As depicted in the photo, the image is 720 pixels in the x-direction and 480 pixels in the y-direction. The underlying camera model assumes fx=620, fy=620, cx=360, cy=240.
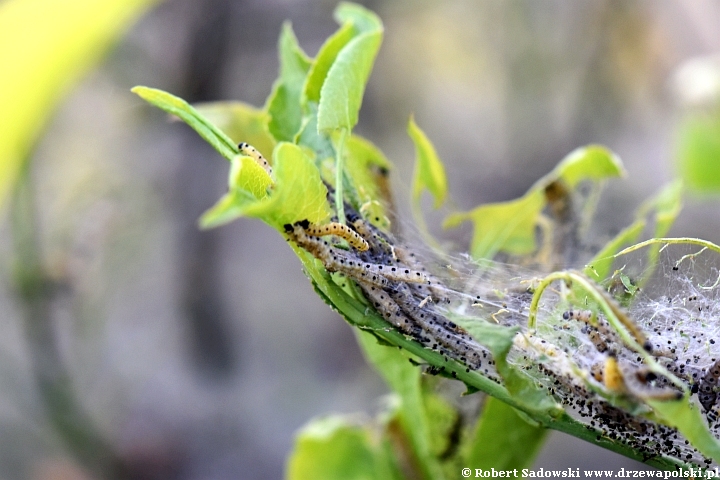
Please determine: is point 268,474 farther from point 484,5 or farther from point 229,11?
point 484,5

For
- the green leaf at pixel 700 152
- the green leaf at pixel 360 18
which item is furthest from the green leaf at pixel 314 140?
the green leaf at pixel 700 152

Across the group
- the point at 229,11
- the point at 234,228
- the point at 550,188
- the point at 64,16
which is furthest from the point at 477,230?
the point at 234,228

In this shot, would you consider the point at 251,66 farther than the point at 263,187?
Yes

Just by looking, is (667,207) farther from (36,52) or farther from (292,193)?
(36,52)

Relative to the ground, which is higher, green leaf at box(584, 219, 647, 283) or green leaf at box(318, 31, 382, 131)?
green leaf at box(318, 31, 382, 131)

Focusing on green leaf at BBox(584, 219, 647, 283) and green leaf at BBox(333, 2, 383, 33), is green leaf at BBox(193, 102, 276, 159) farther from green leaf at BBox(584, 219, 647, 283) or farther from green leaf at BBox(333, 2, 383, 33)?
green leaf at BBox(584, 219, 647, 283)

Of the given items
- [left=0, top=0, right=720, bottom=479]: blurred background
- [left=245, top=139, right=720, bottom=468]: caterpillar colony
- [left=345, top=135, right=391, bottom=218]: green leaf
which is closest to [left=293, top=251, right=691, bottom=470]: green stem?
[left=245, top=139, right=720, bottom=468]: caterpillar colony

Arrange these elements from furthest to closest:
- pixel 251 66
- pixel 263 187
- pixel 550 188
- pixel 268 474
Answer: pixel 251 66 → pixel 268 474 → pixel 550 188 → pixel 263 187

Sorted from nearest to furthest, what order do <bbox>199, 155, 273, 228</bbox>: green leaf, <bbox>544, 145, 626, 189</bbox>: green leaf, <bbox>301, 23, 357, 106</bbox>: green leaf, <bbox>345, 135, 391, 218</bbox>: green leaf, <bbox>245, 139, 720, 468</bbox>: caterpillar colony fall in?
<bbox>199, 155, 273, 228</bbox>: green leaf
<bbox>245, 139, 720, 468</bbox>: caterpillar colony
<bbox>301, 23, 357, 106</bbox>: green leaf
<bbox>345, 135, 391, 218</bbox>: green leaf
<bbox>544, 145, 626, 189</bbox>: green leaf
